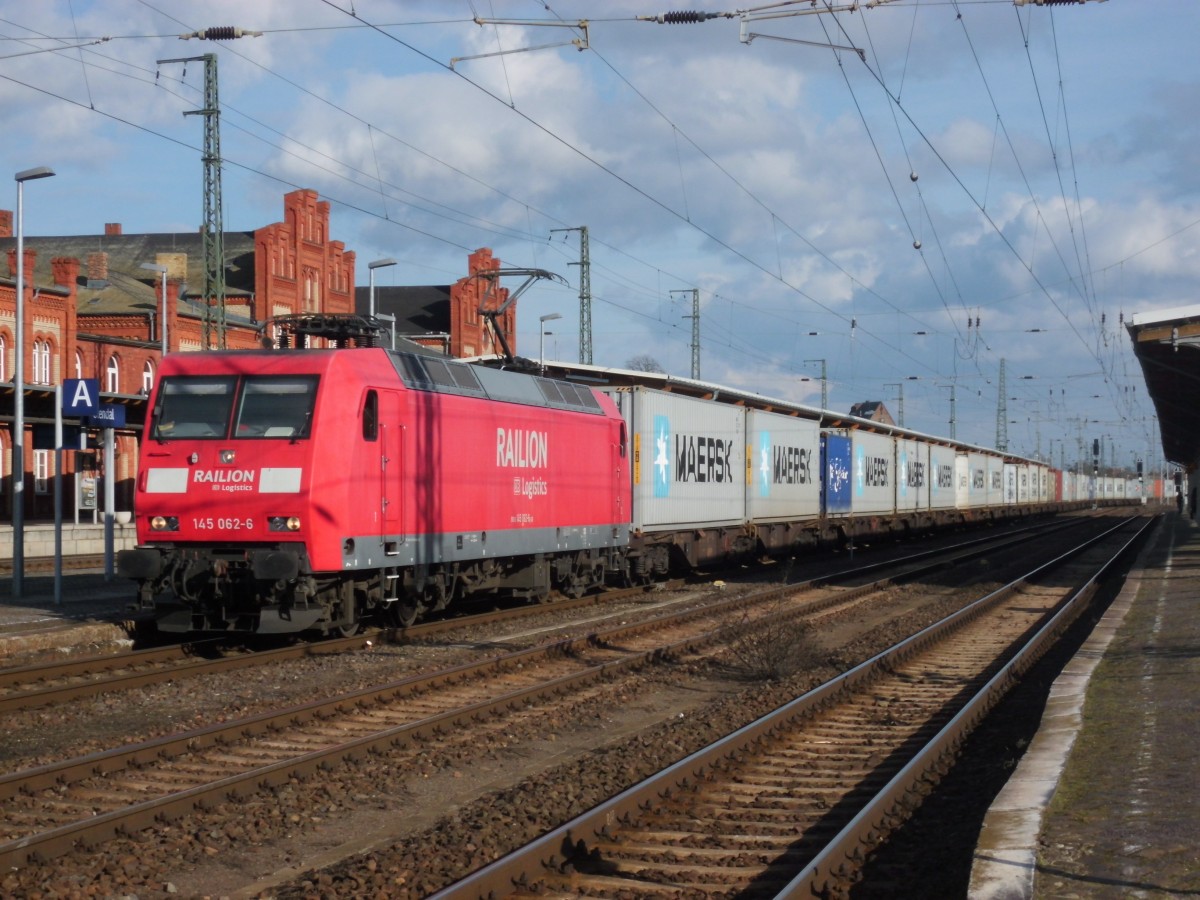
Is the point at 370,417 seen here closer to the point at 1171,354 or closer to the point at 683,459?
the point at 683,459

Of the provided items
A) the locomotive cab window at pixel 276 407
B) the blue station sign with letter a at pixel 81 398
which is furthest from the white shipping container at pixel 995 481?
the locomotive cab window at pixel 276 407

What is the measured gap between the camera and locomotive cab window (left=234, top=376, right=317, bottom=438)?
13625 mm

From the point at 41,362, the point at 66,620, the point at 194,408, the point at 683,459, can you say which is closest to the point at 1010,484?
the point at 41,362

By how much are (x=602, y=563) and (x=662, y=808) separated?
13.6m

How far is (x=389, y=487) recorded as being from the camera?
48.0ft

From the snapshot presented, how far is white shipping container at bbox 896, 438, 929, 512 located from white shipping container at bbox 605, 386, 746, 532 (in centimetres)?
1536

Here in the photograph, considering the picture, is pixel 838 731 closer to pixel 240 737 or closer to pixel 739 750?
pixel 739 750

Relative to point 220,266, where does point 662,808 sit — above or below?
below

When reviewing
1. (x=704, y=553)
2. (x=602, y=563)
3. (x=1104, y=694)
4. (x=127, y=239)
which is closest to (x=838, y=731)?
(x=1104, y=694)

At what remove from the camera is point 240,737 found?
379 inches

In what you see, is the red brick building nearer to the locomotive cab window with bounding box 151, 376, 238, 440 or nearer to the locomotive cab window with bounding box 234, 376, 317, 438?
the locomotive cab window with bounding box 151, 376, 238, 440

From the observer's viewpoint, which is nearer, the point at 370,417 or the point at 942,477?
the point at 370,417

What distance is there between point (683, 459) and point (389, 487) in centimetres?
1012

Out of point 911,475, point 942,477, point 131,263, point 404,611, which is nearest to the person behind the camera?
point 404,611
